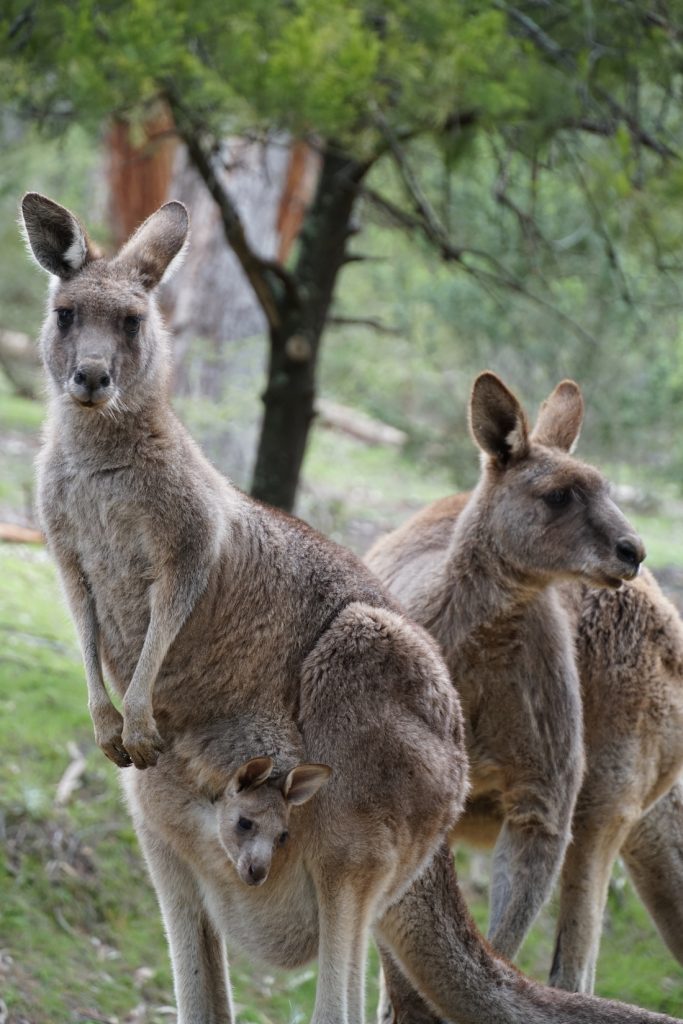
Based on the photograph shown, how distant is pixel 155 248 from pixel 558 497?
61.6 inches

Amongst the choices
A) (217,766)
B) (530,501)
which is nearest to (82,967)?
(217,766)

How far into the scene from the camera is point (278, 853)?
3643mm

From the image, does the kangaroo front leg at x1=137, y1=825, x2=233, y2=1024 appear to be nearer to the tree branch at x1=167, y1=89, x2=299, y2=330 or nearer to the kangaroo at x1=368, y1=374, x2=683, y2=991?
the kangaroo at x1=368, y1=374, x2=683, y2=991

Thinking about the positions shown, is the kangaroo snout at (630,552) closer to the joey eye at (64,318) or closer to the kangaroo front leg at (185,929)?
the kangaroo front leg at (185,929)

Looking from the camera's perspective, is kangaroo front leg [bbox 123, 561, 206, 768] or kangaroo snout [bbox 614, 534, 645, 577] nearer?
kangaroo front leg [bbox 123, 561, 206, 768]

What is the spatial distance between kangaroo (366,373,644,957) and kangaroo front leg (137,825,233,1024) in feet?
3.37

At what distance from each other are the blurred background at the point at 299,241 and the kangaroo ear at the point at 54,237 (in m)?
1.01

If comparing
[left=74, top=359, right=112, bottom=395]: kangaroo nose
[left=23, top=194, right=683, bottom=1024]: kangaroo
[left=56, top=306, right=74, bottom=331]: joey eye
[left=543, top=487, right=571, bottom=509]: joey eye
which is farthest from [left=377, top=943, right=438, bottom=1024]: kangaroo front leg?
[left=56, top=306, right=74, bottom=331]: joey eye

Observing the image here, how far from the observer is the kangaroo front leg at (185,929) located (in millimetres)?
3812

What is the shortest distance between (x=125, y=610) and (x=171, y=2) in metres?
2.23

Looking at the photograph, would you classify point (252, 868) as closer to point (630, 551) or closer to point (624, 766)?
point (630, 551)

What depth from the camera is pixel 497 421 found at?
4688 mm

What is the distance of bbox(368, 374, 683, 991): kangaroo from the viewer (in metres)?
4.67

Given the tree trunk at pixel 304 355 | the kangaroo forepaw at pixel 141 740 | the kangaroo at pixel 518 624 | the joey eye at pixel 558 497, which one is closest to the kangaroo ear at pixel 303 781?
the kangaroo forepaw at pixel 141 740
